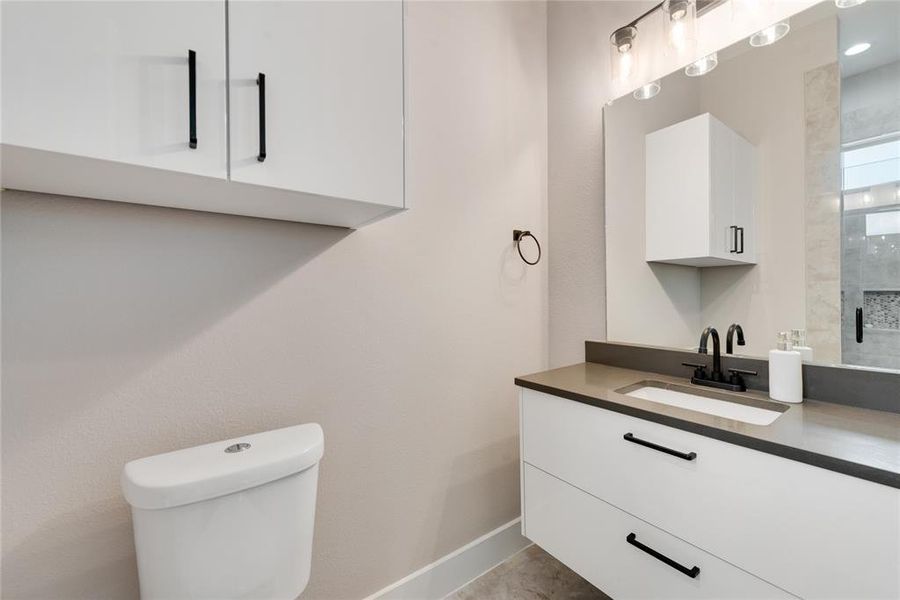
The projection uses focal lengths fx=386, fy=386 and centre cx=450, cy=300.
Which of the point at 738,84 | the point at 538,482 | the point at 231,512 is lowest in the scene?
the point at 538,482

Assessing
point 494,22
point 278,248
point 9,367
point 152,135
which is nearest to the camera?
point 152,135

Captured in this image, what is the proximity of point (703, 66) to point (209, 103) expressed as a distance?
1594 mm

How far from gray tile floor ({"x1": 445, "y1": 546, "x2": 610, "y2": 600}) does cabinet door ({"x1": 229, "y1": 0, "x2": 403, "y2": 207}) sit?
1563 mm

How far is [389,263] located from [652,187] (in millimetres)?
1110

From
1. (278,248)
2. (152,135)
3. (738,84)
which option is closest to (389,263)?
(278,248)

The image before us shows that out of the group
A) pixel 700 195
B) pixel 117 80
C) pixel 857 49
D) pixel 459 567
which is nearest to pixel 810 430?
pixel 700 195

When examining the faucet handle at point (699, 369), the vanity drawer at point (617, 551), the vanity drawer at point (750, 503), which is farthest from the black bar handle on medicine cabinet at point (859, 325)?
the vanity drawer at point (617, 551)

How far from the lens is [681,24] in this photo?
1.44 metres

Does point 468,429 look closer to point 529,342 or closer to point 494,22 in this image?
point 529,342

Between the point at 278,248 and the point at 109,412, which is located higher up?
the point at 278,248

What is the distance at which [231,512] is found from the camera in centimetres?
86

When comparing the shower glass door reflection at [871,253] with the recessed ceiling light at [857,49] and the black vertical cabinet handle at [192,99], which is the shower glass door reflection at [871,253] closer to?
the recessed ceiling light at [857,49]

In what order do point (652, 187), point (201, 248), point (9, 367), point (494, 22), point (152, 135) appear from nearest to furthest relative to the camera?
point (152, 135) < point (9, 367) < point (201, 248) < point (652, 187) < point (494, 22)

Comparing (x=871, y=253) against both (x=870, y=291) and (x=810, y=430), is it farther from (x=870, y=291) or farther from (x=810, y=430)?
(x=810, y=430)
